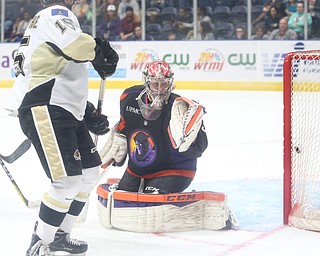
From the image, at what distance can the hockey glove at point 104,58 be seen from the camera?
247cm

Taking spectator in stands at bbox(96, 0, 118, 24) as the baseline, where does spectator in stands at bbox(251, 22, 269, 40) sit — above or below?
below

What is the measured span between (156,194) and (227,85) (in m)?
6.26

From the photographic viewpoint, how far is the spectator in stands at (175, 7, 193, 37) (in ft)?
32.2

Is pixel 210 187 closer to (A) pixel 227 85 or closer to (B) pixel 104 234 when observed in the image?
(B) pixel 104 234

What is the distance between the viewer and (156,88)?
10.1ft

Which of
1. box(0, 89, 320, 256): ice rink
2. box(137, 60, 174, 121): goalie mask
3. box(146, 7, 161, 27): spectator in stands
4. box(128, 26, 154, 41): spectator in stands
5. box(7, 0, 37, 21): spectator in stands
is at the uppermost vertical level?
box(7, 0, 37, 21): spectator in stands

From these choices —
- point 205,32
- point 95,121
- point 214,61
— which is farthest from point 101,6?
point 95,121

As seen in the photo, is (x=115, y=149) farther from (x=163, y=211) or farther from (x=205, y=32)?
(x=205, y=32)

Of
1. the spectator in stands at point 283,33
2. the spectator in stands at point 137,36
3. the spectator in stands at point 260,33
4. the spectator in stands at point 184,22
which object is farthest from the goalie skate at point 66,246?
the spectator in stands at point 137,36

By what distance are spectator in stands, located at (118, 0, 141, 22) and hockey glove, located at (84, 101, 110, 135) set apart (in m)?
7.53

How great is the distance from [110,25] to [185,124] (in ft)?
24.7

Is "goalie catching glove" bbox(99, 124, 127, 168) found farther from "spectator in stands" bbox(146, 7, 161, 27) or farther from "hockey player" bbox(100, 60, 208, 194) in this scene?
"spectator in stands" bbox(146, 7, 161, 27)

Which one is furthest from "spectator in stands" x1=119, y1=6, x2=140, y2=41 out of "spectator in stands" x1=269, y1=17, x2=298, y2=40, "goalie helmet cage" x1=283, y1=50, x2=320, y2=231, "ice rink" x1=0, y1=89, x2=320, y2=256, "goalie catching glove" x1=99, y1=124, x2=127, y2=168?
"goalie catching glove" x1=99, y1=124, x2=127, y2=168

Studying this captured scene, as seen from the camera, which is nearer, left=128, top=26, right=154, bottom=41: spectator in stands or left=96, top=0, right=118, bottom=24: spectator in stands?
left=128, top=26, right=154, bottom=41: spectator in stands
